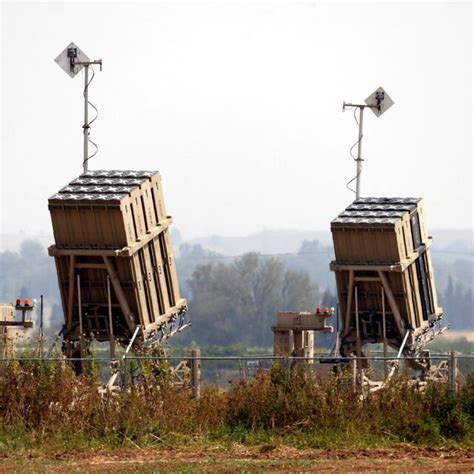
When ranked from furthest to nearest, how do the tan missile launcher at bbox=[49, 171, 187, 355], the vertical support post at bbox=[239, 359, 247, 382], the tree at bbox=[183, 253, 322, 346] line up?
the tree at bbox=[183, 253, 322, 346]
the tan missile launcher at bbox=[49, 171, 187, 355]
the vertical support post at bbox=[239, 359, 247, 382]

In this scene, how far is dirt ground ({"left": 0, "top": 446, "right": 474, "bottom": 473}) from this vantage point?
28109 millimetres

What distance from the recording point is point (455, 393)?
1270 inches

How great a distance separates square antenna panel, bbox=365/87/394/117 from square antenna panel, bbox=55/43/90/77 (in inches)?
300

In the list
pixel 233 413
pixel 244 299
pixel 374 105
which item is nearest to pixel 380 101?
pixel 374 105

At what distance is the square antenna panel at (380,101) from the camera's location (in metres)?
45.2

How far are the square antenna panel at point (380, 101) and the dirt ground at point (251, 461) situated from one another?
54.1 feet

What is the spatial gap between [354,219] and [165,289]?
4.91 meters

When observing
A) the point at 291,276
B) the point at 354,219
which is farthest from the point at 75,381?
the point at 291,276

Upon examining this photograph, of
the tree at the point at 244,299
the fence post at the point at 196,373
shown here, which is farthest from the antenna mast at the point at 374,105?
the tree at the point at 244,299

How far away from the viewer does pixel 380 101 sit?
45281 mm

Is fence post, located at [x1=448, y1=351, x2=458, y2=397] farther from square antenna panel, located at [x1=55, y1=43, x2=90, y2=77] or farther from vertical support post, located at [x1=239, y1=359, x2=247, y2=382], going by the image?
square antenna panel, located at [x1=55, y1=43, x2=90, y2=77]

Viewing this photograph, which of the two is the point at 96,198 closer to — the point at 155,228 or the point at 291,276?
the point at 155,228

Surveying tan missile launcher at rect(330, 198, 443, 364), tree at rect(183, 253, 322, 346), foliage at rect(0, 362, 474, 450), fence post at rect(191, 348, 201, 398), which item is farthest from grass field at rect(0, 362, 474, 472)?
tree at rect(183, 253, 322, 346)

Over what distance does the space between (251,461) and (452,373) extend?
5410 millimetres
